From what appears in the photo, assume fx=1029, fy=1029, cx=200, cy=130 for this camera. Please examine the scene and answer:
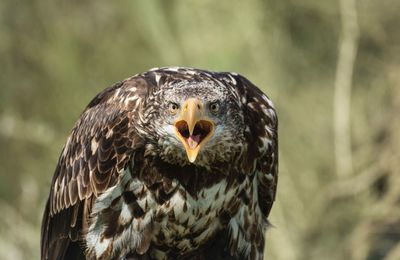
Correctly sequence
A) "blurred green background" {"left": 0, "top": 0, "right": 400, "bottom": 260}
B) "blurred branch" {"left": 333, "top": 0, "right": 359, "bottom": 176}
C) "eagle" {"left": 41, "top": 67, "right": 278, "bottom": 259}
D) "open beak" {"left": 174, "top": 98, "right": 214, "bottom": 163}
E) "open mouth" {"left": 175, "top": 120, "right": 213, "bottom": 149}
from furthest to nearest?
"blurred branch" {"left": 333, "top": 0, "right": 359, "bottom": 176} → "blurred green background" {"left": 0, "top": 0, "right": 400, "bottom": 260} → "eagle" {"left": 41, "top": 67, "right": 278, "bottom": 259} → "open mouth" {"left": 175, "top": 120, "right": 213, "bottom": 149} → "open beak" {"left": 174, "top": 98, "right": 214, "bottom": 163}

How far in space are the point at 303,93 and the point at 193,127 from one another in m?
10.4

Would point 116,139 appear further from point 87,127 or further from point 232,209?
point 232,209

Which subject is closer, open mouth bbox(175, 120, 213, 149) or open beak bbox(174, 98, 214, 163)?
open beak bbox(174, 98, 214, 163)

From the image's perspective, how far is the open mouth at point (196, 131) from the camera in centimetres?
609

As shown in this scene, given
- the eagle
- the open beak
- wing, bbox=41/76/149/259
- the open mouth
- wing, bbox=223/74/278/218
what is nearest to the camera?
the open beak

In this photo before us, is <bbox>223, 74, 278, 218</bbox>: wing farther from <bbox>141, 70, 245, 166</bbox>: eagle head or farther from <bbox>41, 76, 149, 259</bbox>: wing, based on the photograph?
<bbox>41, 76, 149, 259</bbox>: wing

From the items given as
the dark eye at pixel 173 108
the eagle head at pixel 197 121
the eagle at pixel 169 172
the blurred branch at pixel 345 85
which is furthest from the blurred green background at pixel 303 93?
the dark eye at pixel 173 108

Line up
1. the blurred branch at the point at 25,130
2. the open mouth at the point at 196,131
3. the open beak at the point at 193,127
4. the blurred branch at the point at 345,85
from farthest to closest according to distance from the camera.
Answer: the blurred branch at the point at 25,130 < the blurred branch at the point at 345,85 < the open mouth at the point at 196,131 < the open beak at the point at 193,127

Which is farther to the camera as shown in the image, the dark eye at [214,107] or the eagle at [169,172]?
the eagle at [169,172]

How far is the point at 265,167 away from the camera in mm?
6805

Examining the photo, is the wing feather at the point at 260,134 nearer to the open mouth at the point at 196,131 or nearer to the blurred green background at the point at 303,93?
the open mouth at the point at 196,131

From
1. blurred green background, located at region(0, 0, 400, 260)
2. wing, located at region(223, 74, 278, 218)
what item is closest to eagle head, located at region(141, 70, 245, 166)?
wing, located at region(223, 74, 278, 218)

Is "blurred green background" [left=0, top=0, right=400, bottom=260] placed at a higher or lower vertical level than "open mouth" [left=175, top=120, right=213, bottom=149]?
lower

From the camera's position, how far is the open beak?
19.6 ft
